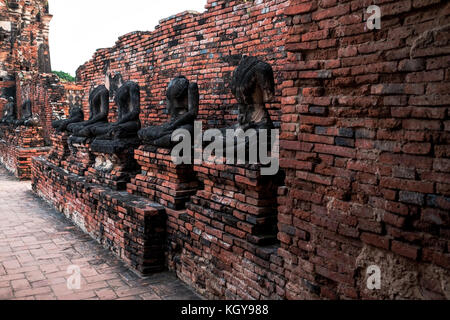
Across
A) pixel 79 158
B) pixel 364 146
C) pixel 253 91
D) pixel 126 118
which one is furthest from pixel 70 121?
pixel 364 146

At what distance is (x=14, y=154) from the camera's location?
11828mm

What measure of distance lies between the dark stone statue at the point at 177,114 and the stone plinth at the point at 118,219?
758 mm

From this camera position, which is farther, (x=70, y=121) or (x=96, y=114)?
(x=70, y=121)

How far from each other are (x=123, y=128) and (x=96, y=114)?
206 centimetres

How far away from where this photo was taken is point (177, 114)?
556 cm

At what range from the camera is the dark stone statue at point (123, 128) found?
234 inches

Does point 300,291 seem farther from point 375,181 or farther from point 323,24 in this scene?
point 323,24

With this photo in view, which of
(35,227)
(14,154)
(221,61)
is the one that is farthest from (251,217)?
(14,154)

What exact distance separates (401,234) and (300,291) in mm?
929

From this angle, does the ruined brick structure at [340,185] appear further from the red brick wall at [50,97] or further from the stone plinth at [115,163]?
the red brick wall at [50,97]

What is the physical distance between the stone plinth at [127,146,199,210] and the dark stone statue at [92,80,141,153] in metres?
0.80

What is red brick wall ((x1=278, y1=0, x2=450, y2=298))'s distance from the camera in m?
2.16

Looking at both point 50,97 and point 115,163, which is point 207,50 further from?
point 50,97

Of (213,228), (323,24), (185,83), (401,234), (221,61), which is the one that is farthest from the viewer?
(221,61)
